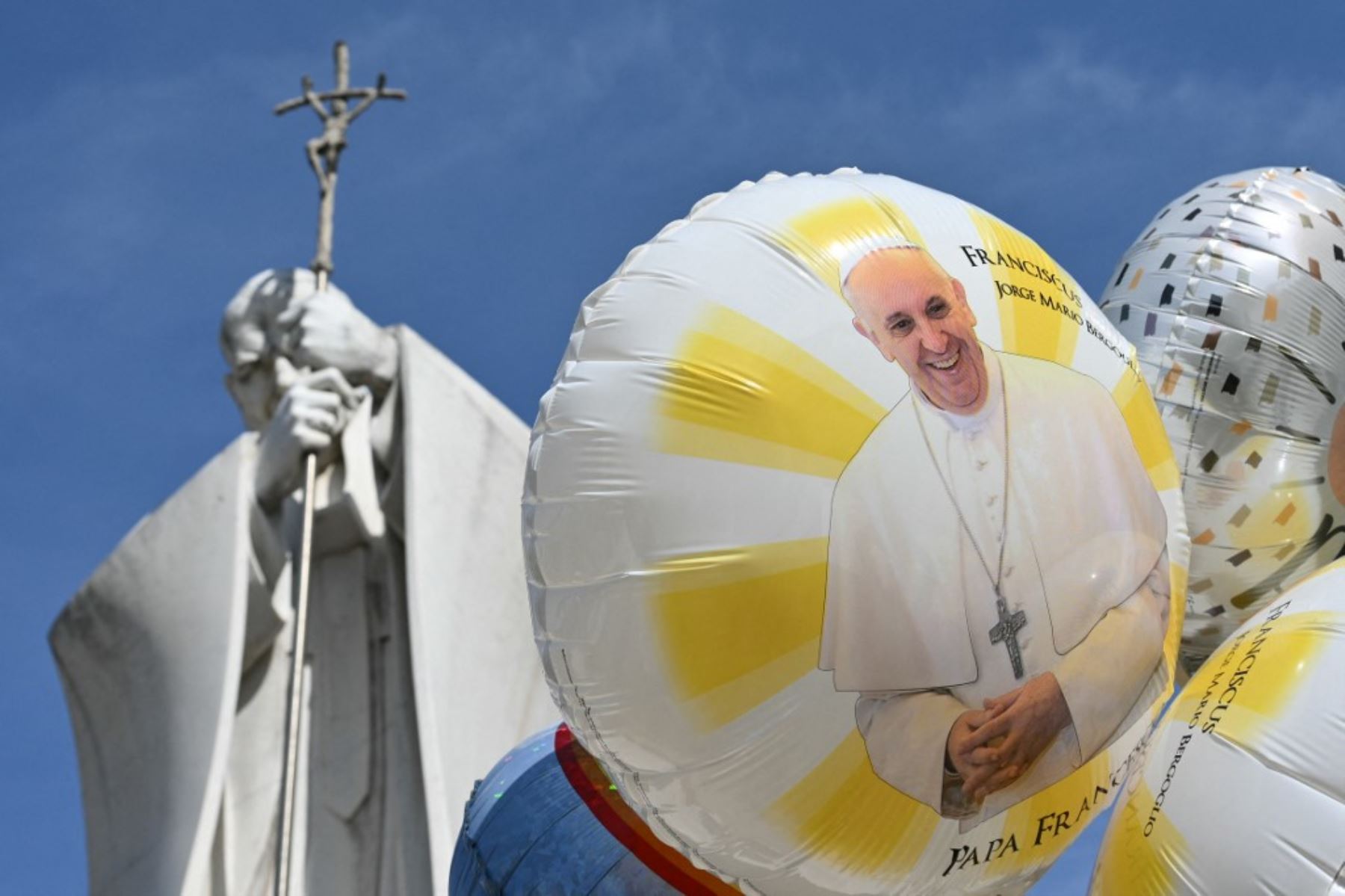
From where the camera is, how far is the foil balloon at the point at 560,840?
4.61 metres

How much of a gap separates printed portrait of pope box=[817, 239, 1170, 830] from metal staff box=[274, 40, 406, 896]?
500 centimetres

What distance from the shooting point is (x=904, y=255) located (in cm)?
418

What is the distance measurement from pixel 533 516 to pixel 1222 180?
7.49ft

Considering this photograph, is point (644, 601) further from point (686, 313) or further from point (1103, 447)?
point (1103, 447)

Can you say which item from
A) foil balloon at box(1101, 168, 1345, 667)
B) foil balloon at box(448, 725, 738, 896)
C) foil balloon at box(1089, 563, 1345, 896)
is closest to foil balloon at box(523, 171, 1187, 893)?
foil balloon at box(1089, 563, 1345, 896)

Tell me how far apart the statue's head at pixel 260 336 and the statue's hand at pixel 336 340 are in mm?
51

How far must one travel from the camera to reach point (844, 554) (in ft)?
13.0

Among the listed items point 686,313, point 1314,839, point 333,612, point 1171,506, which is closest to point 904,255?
point 686,313

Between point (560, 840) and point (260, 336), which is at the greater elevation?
point (260, 336)

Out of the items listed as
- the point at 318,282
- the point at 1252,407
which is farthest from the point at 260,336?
the point at 1252,407

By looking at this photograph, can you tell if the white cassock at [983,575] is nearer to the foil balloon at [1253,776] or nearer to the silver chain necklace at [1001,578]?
the silver chain necklace at [1001,578]

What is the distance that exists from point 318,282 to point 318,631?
4.72ft

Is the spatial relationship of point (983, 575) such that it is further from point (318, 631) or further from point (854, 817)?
point (318, 631)

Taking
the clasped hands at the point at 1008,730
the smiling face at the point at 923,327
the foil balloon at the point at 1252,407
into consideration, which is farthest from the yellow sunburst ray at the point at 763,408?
the foil balloon at the point at 1252,407
